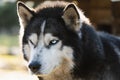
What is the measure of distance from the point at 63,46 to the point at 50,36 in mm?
261

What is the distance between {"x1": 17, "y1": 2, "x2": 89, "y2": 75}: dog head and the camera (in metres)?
7.32

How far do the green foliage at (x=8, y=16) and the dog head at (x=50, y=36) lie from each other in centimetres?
3564

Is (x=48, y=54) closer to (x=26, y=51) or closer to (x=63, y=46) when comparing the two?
(x=63, y=46)

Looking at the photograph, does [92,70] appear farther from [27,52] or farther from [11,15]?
[11,15]

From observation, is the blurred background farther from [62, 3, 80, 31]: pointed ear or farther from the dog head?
Answer: [62, 3, 80, 31]: pointed ear

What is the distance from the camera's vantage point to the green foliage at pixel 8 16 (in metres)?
44.0

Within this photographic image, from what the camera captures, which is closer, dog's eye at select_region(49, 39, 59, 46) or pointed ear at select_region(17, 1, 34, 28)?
dog's eye at select_region(49, 39, 59, 46)

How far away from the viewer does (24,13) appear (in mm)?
7980

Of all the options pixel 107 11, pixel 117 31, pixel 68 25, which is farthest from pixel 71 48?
pixel 107 11

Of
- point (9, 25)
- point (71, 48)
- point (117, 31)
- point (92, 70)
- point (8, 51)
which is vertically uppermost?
point (71, 48)

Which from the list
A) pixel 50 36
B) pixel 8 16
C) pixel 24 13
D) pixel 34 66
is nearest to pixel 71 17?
pixel 50 36

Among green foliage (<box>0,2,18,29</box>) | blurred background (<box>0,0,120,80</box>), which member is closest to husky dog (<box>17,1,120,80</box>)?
blurred background (<box>0,0,120,80</box>)

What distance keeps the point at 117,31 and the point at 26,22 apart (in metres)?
6.08

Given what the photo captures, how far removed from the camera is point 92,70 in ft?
26.1
